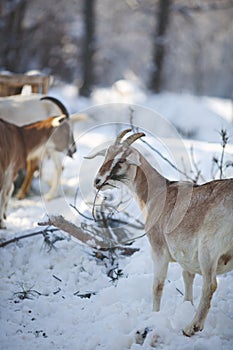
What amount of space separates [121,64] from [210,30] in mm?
3609

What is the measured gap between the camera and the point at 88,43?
14164 millimetres

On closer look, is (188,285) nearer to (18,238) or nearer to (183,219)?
(183,219)

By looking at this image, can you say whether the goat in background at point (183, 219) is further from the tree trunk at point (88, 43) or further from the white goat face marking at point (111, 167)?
the tree trunk at point (88, 43)

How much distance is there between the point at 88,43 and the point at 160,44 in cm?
214

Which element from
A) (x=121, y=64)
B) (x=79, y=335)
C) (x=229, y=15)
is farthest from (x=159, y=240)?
(x=121, y=64)

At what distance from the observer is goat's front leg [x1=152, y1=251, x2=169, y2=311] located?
2945 millimetres

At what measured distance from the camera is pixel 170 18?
45.8 feet

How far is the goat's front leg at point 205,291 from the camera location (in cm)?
256

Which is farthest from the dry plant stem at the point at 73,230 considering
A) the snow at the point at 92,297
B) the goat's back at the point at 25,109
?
the goat's back at the point at 25,109

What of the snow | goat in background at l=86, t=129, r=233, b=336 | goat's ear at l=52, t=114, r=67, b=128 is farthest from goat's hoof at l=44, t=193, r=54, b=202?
goat in background at l=86, t=129, r=233, b=336

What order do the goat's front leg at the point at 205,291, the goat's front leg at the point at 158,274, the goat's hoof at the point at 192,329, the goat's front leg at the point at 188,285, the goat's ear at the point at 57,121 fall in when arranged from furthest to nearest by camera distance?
1. the goat's ear at the point at 57,121
2. the goat's front leg at the point at 188,285
3. the goat's front leg at the point at 158,274
4. the goat's hoof at the point at 192,329
5. the goat's front leg at the point at 205,291

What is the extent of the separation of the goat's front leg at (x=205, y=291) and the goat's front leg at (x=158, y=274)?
347 millimetres

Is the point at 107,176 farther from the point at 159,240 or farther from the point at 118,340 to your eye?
the point at 118,340

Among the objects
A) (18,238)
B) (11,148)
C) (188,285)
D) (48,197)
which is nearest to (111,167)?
(188,285)
